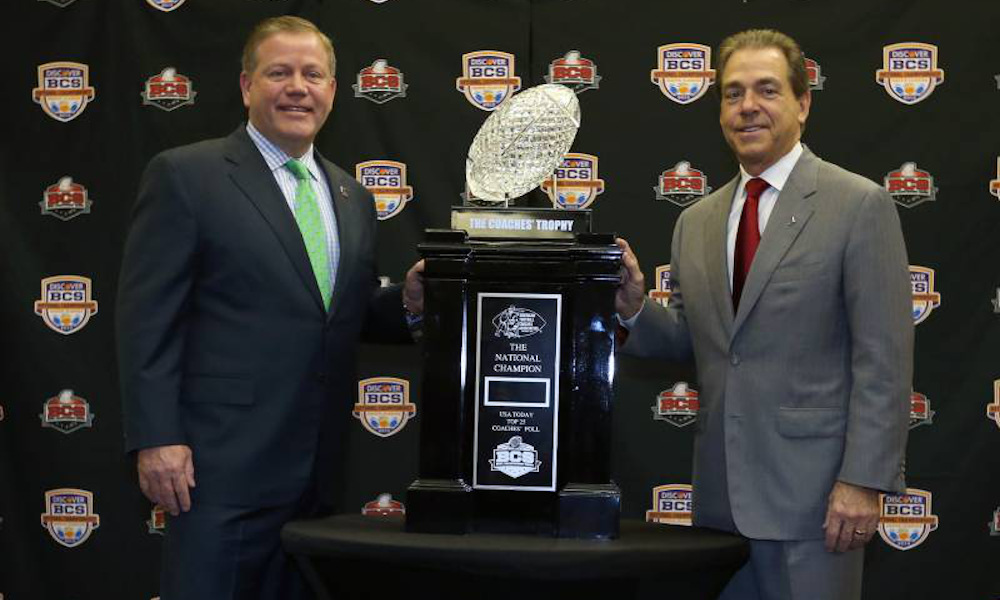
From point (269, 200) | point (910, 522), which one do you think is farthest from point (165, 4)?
point (910, 522)

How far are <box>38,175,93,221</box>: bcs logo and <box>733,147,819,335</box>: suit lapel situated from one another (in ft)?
8.17

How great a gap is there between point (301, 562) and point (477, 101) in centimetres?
214

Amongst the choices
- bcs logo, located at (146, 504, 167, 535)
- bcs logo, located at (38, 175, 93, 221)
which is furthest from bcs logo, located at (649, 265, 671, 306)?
bcs logo, located at (38, 175, 93, 221)

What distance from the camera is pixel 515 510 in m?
1.82

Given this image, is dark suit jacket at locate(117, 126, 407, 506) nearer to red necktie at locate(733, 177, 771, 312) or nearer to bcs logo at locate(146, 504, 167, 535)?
red necktie at locate(733, 177, 771, 312)

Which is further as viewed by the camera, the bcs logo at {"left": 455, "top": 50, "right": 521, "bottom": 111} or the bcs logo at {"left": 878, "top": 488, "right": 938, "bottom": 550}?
the bcs logo at {"left": 455, "top": 50, "right": 521, "bottom": 111}

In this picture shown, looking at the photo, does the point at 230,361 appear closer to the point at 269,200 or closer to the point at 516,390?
the point at 269,200

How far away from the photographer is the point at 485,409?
1.85 m

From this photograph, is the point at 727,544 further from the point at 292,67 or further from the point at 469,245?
the point at 292,67

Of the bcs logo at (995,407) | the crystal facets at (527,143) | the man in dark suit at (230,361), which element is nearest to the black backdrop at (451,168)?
the bcs logo at (995,407)

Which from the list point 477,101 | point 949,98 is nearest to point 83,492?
point 477,101

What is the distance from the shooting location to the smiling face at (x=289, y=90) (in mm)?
2338

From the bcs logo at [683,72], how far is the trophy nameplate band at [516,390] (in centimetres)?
185

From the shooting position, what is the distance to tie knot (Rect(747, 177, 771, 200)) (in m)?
2.32
